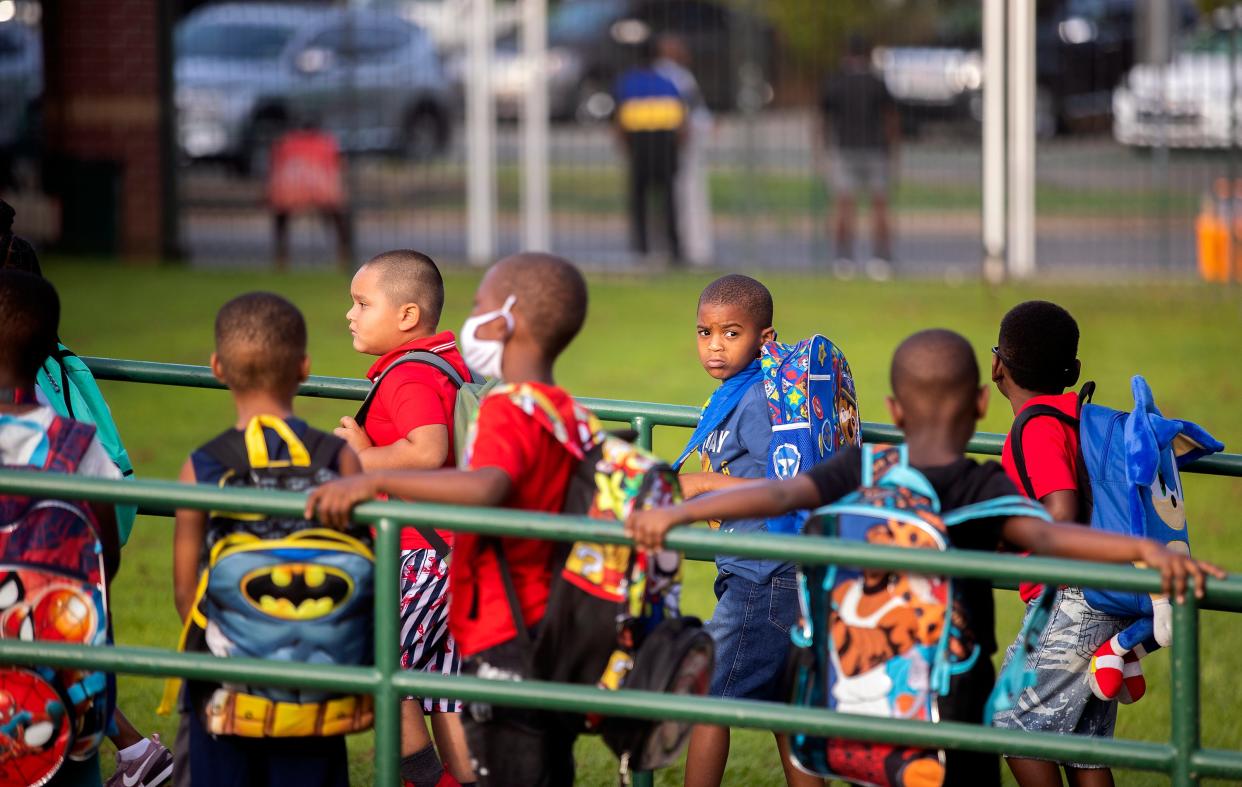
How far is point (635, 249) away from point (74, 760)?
14.8 meters

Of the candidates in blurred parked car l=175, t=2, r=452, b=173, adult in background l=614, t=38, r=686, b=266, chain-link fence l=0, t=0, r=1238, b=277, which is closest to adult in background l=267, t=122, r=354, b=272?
chain-link fence l=0, t=0, r=1238, b=277

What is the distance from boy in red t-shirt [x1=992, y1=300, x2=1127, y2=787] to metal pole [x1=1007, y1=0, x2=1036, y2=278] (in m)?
13.0

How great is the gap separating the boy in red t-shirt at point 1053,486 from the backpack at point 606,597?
1.06m

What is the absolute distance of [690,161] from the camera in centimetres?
1781

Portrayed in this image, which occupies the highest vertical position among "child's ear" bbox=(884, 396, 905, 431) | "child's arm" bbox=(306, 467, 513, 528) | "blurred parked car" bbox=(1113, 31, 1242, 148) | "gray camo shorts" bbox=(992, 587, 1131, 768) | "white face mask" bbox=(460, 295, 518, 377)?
"blurred parked car" bbox=(1113, 31, 1242, 148)

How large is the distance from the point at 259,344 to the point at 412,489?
49cm

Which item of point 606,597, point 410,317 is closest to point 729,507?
point 606,597

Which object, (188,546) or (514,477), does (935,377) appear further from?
(188,546)

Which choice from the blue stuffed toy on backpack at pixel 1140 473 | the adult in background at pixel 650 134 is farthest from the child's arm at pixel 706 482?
the adult in background at pixel 650 134

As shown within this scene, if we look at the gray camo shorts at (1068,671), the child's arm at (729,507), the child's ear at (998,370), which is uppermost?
the child's ear at (998,370)

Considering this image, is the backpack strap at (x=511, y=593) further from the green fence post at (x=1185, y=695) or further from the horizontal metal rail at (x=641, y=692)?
the green fence post at (x=1185, y=695)

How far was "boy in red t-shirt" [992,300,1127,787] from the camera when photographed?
13.6 feet

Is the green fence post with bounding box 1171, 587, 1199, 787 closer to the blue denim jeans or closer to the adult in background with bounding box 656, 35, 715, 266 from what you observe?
the blue denim jeans

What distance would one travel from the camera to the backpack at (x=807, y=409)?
163 inches
